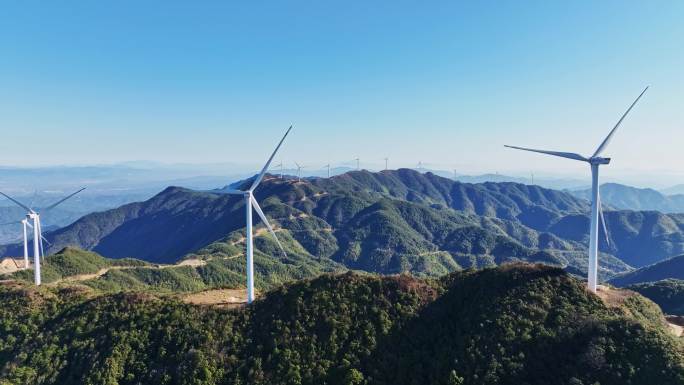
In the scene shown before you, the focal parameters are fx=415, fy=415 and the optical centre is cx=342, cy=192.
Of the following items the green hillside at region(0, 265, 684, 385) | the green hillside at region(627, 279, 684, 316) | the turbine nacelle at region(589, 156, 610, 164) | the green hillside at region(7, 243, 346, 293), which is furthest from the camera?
the green hillside at region(7, 243, 346, 293)

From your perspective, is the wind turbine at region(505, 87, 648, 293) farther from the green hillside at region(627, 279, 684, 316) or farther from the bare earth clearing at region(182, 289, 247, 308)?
the green hillside at region(627, 279, 684, 316)

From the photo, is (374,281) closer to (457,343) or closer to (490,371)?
(457,343)

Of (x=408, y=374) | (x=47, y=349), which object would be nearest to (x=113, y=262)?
(x=47, y=349)

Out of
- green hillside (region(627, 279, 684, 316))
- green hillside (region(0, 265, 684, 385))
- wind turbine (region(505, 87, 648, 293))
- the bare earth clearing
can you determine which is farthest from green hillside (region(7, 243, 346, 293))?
green hillside (region(627, 279, 684, 316))

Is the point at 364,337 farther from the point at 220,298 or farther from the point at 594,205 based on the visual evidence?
the point at 594,205

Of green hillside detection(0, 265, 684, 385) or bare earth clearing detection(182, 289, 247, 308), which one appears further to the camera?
bare earth clearing detection(182, 289, 247, 308)

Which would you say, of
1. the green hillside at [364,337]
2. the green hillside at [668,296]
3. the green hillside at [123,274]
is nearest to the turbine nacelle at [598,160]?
the green hillside at [364,337]

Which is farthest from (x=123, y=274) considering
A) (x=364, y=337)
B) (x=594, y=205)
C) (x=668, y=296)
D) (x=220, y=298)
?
(x=668, y=296)

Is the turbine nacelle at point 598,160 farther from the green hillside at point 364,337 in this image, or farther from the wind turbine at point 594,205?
the green hillside at point 364,337
